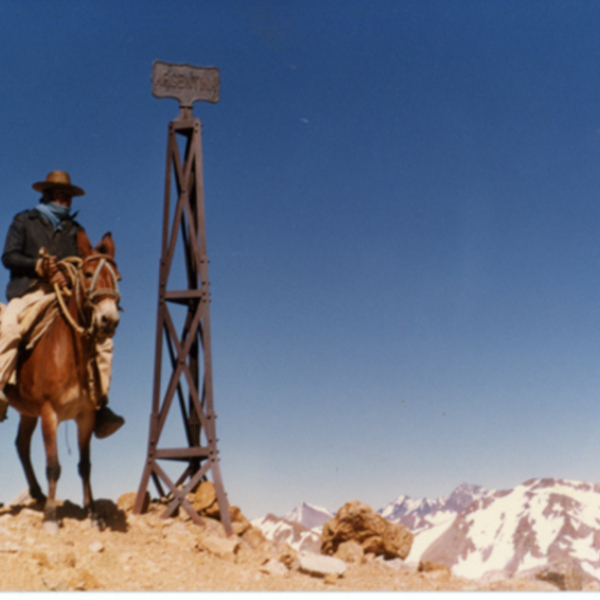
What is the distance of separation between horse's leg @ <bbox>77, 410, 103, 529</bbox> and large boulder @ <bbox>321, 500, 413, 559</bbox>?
10.5 feet

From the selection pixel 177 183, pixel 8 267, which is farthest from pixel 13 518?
pixel 177 183

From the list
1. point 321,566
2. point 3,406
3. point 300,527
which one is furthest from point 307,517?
point 3,406

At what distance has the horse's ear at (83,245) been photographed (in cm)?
831

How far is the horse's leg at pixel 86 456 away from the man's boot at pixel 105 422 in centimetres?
11

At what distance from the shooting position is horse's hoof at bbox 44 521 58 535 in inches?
306

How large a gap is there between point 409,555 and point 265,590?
3270 mm

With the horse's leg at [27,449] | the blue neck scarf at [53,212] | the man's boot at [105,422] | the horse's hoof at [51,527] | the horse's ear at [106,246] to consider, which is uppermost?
the blue neck scarf at [53,212]

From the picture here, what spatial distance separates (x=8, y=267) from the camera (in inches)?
341

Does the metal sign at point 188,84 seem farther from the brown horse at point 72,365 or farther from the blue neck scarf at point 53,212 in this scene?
the brown horse at point 72,365

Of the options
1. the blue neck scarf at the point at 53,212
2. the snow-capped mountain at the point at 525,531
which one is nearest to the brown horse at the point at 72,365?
the blue neck scarf at the point at 53,212

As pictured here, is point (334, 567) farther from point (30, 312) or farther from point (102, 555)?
point (30, 312)

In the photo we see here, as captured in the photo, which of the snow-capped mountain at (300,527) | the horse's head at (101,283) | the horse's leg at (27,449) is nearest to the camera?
the horse's head at (101,283)

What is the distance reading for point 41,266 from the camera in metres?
8.45

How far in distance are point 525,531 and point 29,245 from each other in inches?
298
